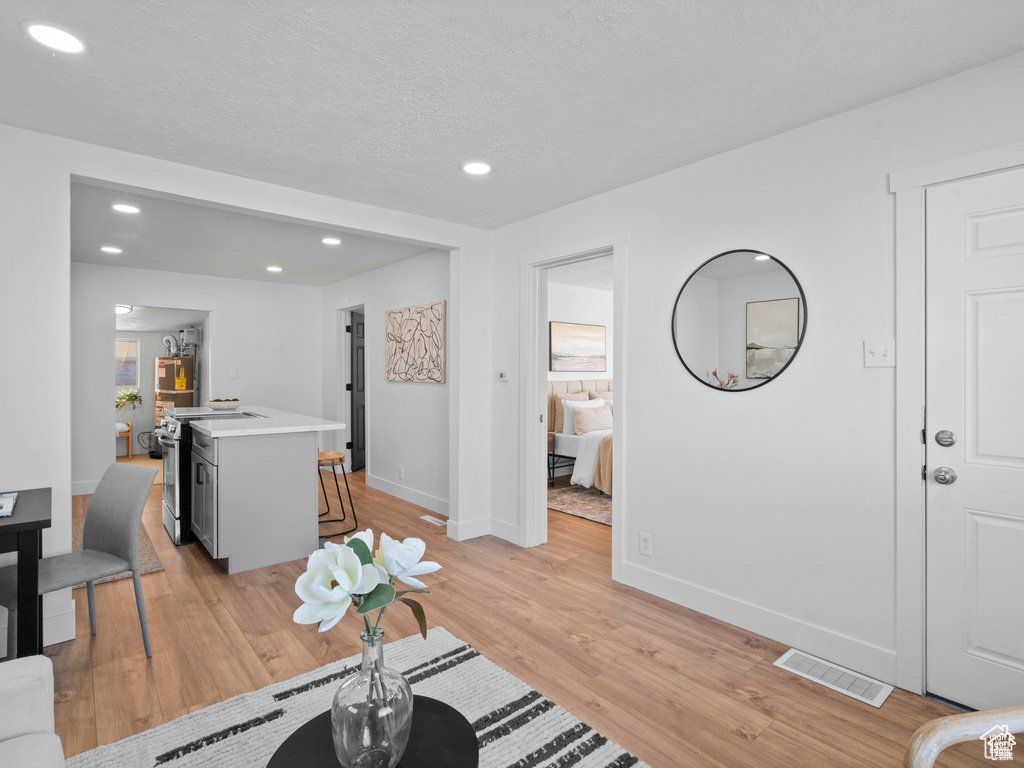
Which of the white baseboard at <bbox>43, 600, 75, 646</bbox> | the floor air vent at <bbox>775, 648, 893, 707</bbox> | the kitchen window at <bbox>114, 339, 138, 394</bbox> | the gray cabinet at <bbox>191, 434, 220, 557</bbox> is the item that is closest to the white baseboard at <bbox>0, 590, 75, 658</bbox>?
the white baseboard at <bbox>43, 600, 75, 646</bbox>

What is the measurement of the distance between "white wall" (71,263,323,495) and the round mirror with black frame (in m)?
5.35

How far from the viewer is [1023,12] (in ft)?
5.49

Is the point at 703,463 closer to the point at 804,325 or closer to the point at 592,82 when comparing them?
the point at 804,325

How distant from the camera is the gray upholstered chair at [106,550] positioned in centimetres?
216

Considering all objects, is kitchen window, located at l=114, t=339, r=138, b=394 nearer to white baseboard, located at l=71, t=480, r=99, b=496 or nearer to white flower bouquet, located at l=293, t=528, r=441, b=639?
white baseboard, located at l=71, t=480, r=99, b=496

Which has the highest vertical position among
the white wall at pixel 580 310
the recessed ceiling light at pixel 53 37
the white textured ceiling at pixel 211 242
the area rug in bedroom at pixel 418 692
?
the white textured ceiling at pixel 211 242

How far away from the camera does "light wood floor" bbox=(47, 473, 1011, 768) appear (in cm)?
187

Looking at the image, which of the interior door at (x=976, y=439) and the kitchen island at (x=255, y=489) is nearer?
the interior door at (x=976, y=439)

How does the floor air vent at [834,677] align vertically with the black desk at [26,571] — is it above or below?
below

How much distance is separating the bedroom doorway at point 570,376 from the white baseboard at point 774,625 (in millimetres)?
315

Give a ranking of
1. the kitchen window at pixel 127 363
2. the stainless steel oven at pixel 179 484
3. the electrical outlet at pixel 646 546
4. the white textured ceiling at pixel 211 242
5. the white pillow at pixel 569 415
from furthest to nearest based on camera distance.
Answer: the kitchen window at pixel 127 363, the white pillow at pixel 569 415, the stainless steel oven at pixel 179 484, the white textured ceiling at pixel 211 242, the electrical outlet at pixel 646 546

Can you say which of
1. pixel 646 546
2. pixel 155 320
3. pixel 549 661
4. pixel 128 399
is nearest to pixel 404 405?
pixel 646 546

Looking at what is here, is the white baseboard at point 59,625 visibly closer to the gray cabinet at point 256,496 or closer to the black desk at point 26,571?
the black desk at point 26,571

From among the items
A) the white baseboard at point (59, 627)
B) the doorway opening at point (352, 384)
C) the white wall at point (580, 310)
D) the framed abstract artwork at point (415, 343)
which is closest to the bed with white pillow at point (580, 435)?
the white wall at point (580, 310)
